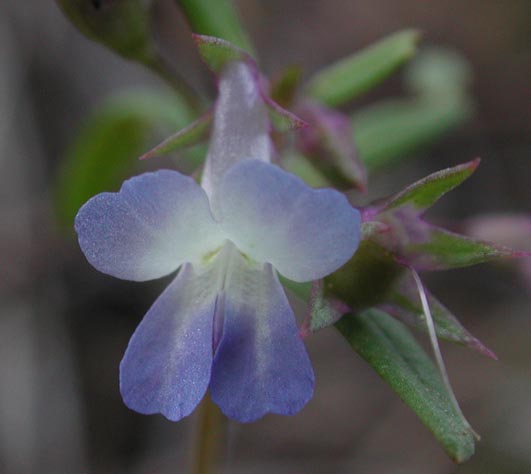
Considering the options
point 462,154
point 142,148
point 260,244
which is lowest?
point 462,154

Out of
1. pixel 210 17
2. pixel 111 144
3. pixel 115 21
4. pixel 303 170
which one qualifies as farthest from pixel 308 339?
pixel 115 21

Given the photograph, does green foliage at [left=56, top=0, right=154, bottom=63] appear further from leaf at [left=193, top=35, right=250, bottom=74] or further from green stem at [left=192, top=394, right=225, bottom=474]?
green stem at [left=192, top=394, right=225, bottom=474]

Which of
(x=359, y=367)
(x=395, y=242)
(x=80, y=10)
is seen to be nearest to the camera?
(x=395, y=242)

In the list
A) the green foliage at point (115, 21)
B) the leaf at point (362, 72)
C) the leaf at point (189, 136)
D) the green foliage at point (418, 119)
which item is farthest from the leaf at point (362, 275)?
the green foliage at point (418, 119)

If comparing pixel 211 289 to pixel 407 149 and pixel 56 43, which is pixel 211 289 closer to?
pixel 407 149

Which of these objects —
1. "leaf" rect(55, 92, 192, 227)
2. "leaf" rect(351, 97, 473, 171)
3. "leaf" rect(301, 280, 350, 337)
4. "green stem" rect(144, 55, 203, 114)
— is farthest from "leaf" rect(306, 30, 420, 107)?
"leaf" rect(301, 280, 350, 337)

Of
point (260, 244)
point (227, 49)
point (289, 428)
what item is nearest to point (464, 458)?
point (260, 244)
